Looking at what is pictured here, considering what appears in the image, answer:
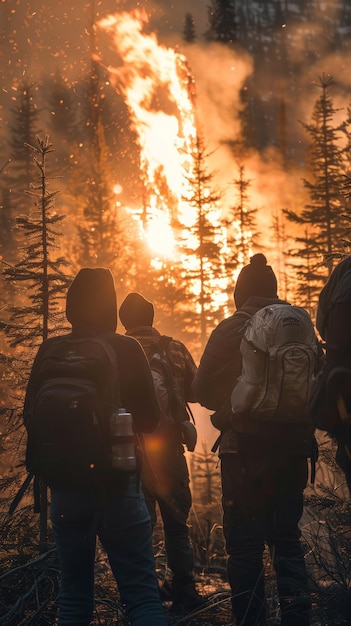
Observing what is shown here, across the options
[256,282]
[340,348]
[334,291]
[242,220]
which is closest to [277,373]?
[256,282]

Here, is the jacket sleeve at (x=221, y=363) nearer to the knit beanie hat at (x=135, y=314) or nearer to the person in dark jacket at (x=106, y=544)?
the person in dark jacket at (x=106, y=544)

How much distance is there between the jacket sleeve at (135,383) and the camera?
4094 mm

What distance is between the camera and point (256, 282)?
560 centimetres

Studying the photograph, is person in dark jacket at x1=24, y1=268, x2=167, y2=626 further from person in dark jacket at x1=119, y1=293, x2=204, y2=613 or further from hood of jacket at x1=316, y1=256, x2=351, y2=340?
person in dark jacket at x1=119, y1=293, x2=204, y2=613

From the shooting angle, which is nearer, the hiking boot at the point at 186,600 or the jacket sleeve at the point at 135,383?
the jacket sleeve at the point at 135,383

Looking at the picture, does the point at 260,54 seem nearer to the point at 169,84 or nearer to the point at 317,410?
the point at 169,84

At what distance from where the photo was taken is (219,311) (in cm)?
4403

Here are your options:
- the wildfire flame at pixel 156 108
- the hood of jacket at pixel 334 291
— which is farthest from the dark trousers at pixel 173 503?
the wildfire flame at pixel 156 108

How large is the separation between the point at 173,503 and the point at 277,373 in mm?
2229

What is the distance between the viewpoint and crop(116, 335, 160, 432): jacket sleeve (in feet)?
13.4

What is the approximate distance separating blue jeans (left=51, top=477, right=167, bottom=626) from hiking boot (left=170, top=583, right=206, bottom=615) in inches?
97.7

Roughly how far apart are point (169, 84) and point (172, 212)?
11.7 m

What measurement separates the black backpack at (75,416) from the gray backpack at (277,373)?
126cm

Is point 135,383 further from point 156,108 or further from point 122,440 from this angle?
point 156,108
